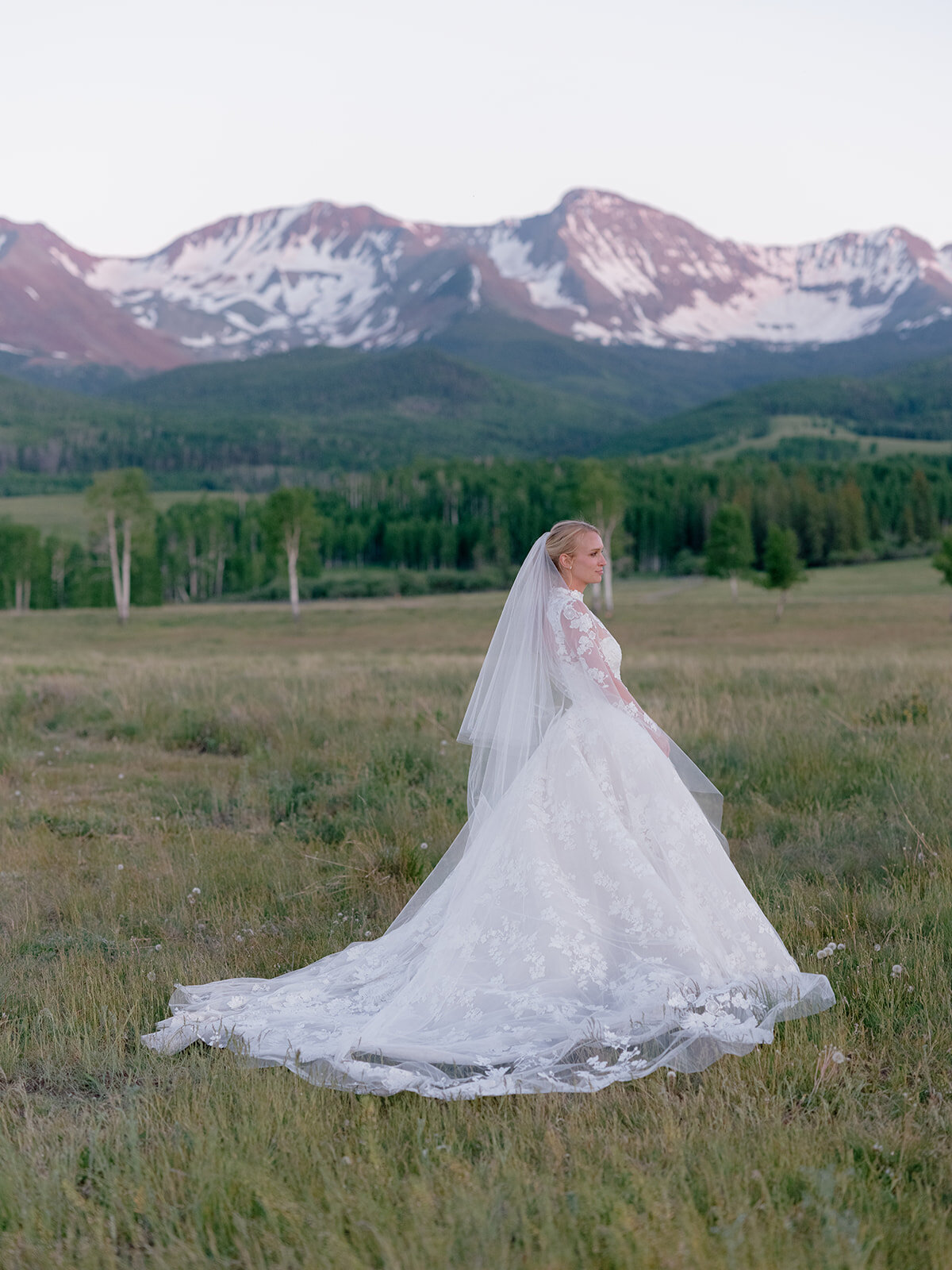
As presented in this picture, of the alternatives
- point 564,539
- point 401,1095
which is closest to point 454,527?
point 564,539

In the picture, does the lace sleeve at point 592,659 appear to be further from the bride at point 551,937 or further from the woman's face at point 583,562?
the woman's face at point 583,562

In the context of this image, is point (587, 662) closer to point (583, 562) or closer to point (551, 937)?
point (583, 562)

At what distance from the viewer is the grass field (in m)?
3.08

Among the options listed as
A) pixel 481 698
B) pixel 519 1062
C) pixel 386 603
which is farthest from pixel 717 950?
pixel 386 603

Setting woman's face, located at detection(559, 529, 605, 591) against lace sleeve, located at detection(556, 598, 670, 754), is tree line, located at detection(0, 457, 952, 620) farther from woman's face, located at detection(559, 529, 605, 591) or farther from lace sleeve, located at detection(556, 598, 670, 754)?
lace sleeve, located at detection(556, 598, 670, 754)

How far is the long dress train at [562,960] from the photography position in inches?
172

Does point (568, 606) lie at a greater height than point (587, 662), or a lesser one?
greater

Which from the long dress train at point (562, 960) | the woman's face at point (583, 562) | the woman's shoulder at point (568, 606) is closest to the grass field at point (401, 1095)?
the long dress train at point (562, 960)

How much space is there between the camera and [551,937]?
16.4 feet

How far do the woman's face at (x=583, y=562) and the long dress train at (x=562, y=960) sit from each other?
126mm

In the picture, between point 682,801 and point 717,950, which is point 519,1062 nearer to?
point 717,950

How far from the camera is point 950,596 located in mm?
70062

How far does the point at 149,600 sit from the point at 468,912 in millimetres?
97856

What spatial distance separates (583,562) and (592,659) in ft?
1.94
